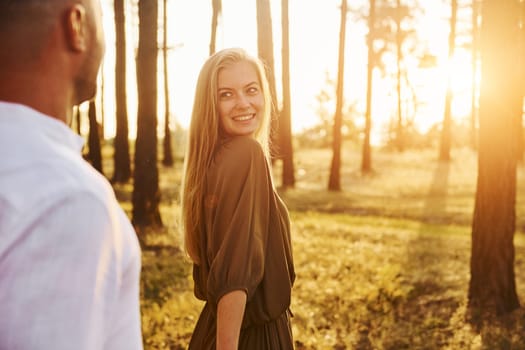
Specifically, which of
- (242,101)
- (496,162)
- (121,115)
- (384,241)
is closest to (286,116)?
(121,115)

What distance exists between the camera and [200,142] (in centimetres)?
275

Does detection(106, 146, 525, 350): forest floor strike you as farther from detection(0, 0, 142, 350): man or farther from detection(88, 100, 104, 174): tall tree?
detection(88, 100, 104, 174): tall tree

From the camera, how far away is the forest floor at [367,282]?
648 centimetres

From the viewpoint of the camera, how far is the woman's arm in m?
2.46

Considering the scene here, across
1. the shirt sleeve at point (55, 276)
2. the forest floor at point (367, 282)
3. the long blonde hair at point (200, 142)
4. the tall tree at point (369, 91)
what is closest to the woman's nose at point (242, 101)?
the long blonde hair at point (200, 142)

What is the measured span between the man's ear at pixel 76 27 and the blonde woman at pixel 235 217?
1.50m

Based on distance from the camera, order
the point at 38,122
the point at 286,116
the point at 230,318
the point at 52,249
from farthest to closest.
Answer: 1. the point at 286,116
2. the point at 230,318
3. the point at 38,122
4. the point at 52,249

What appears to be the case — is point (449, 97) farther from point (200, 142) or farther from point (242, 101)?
point (200, 142)

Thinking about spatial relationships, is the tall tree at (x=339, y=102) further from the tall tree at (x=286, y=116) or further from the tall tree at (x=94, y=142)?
the tall tree at (x=94, y=142)

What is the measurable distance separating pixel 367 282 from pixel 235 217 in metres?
6.57

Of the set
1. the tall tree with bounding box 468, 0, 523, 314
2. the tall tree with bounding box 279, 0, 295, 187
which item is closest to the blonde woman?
the tall tree with bounding box 468, 0, 523, 314

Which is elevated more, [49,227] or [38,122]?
[38,122]

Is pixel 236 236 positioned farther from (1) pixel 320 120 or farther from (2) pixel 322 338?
(1) pixel 320 120

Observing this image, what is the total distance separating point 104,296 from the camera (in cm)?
92
